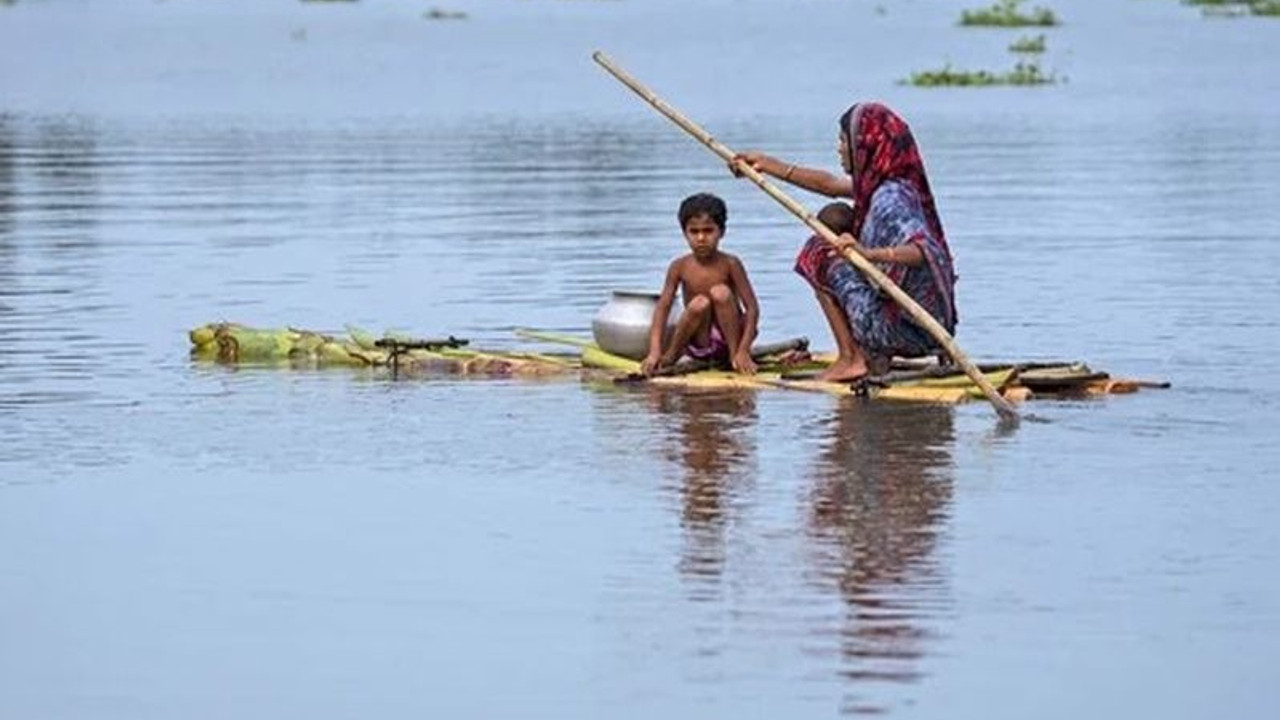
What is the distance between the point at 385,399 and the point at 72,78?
35203 millimetres

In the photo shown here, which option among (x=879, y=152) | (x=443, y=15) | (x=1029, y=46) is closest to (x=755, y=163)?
(x=879, y=152)

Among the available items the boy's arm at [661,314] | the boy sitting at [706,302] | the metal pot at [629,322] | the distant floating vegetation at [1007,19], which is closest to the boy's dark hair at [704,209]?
the boy sitting at [706,302]

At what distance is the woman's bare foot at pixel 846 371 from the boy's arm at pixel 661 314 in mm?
596

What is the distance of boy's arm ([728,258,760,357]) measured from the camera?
13.0m

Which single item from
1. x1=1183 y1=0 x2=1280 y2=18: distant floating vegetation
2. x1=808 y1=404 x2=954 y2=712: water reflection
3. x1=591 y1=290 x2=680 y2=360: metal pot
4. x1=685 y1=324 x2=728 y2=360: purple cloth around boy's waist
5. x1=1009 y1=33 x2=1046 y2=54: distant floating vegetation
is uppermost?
x1=1183 y1=0 x2=1280 y2=18: distant floating vegetation

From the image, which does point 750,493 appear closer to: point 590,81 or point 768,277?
point 768,277

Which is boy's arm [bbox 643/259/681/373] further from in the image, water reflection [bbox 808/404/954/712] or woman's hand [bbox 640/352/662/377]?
water reflection [bbox 808/404/954/712]

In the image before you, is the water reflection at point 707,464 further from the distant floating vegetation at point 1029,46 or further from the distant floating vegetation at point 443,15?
the distant floating vegetation at point 443,15

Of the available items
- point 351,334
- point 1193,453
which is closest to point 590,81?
point 351,334

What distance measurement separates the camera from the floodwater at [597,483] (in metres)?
8.51

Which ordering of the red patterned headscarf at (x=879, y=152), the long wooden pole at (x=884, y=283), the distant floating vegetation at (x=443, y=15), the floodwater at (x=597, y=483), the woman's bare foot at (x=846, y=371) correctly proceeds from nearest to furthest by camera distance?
the floodwater at (x=597, y=483) < the long wooden pole at (x=884, y=283) < the red patterned headscarf at (x=879, y=152) < the woman's bare foot at (x=846, y=371) < the distant floating vegetation at (x=443, y=15)

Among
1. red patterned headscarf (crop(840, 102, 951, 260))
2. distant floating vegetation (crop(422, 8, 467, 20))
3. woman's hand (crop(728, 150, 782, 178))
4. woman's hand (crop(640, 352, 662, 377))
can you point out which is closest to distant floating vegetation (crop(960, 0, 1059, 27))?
distant floating vegetation (crop(422, 8, 467, 20))

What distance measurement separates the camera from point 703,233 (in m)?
12.9

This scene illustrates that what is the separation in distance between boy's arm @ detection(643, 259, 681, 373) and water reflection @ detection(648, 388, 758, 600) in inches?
5.1
